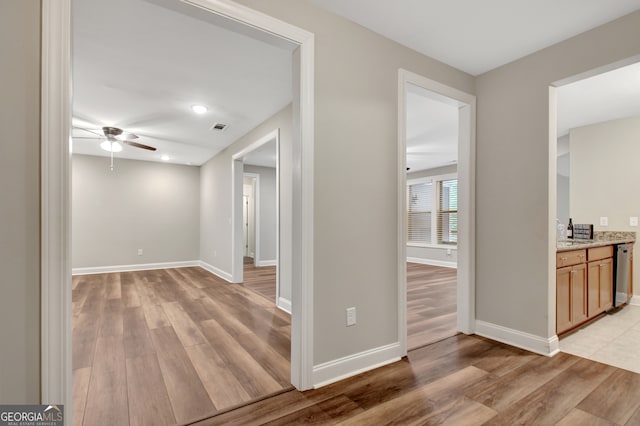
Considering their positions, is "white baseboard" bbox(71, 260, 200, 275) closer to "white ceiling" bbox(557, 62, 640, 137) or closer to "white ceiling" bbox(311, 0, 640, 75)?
"white ceiling" bbox(311, 0, 640, 75)

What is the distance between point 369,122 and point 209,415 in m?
2.21

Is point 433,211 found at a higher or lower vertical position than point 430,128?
lower

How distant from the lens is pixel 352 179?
2254mm

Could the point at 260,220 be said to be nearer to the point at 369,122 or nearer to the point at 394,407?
the point at 369,122

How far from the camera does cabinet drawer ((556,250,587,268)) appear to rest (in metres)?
2.73

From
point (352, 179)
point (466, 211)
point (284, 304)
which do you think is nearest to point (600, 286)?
point (466, 211)

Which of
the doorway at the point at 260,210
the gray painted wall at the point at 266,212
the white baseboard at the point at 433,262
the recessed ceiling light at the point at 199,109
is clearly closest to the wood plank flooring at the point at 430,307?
the white baseboard at the point at 433,262

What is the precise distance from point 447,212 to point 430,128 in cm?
362

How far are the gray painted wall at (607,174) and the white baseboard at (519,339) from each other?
271 centimetres

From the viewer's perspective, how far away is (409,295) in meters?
4.64

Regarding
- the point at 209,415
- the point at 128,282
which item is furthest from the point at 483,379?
the point at 128,282

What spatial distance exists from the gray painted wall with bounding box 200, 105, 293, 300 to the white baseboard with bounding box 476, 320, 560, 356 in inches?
87.0

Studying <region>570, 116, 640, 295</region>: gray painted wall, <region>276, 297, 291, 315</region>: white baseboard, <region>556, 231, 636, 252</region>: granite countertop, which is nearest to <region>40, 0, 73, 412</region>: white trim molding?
<region>276, 297, 291, 315</region>: white baseboard

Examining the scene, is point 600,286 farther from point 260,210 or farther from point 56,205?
point 260,210
